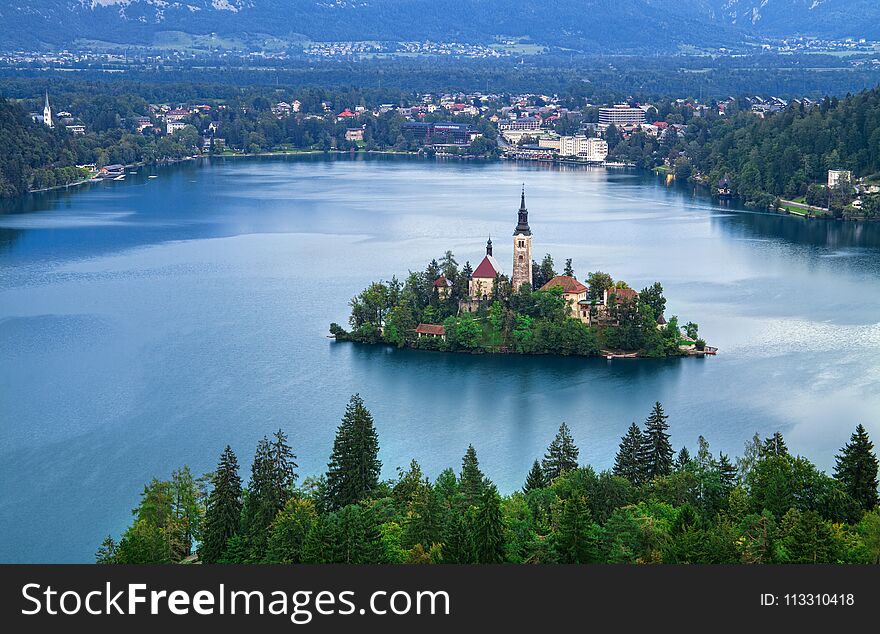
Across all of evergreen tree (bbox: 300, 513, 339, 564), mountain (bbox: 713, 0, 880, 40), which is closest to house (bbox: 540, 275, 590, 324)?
evergreen tree (bbox: 300, 513, 339, 564)

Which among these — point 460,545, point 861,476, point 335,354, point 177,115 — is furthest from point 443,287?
point 177,115

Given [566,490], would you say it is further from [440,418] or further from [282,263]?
[282,263]

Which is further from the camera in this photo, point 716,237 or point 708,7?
point 708,7

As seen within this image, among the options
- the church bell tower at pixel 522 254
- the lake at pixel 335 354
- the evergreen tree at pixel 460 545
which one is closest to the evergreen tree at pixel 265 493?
the evergreen tree at pixel 460 545

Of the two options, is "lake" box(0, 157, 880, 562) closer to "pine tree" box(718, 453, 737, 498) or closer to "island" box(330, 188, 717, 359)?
"island" box(330, 188, 717, 359)

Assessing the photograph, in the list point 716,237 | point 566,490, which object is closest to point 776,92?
point 716,237

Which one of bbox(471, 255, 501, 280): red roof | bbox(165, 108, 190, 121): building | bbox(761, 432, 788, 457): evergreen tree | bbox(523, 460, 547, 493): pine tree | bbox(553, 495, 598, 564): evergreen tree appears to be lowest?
bbox(165, 108, 190, 121): building
